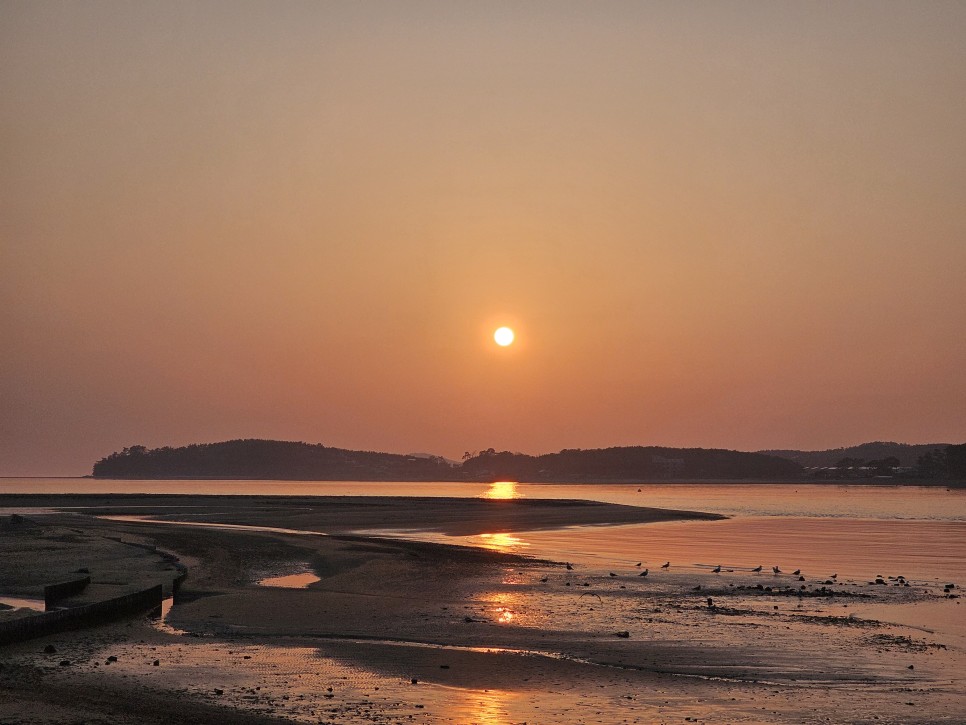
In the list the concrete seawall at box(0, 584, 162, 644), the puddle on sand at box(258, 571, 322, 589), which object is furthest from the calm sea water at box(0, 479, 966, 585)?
the concrete seawall at box(0, 584, 162, 644)

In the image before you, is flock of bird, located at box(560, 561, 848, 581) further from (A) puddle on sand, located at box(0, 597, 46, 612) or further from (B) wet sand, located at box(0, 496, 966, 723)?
(A) puddle on sand, located at box(0, 597, 46, 612)

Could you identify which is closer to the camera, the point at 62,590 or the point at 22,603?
the point at 62,590

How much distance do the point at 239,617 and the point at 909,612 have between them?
20118mm

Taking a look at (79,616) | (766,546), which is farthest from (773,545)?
(79,616)

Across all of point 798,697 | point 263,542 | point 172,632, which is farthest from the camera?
point 263,542

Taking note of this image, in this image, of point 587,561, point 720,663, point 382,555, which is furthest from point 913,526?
point 720,663

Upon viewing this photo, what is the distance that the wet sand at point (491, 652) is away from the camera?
1778 centimetres


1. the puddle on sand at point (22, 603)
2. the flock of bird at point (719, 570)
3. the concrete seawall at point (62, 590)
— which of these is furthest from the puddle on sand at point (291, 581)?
the flock of bird at point (719, 570)

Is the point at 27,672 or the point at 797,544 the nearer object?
the point at 27,672

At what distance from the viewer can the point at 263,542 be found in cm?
5622

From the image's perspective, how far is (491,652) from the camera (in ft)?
77.6

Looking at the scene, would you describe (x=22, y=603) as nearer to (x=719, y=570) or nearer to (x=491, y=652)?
(x=491, y=652)

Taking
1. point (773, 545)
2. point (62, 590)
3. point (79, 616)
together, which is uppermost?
point (62, 590)

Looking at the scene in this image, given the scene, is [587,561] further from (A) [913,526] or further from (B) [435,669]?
(A) [913,526]
